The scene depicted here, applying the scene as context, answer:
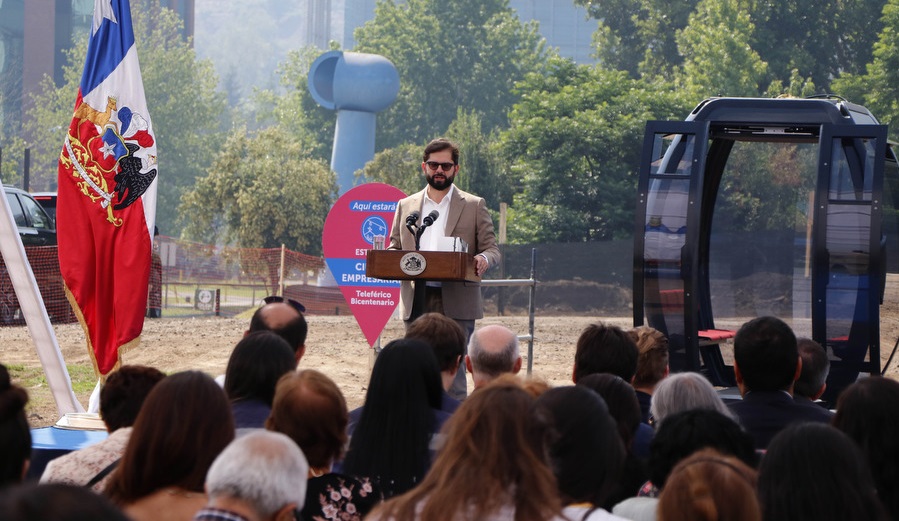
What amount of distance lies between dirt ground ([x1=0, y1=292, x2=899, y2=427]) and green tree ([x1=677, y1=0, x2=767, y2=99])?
70.9ft

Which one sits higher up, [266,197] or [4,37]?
[4,37]

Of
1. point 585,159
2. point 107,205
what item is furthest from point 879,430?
point 585,159

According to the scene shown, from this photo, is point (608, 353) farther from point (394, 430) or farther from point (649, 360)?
point (394, 430)

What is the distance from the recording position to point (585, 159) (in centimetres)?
3741

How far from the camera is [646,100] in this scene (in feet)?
122

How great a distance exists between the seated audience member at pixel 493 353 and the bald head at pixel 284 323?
81 cm

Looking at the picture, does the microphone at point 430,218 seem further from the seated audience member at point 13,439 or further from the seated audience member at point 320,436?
the seated audience member at point 13,439

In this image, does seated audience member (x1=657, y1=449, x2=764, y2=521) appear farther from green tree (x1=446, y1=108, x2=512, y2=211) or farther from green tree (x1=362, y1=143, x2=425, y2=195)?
green tree (x1=362, y1=143, x2=425, y2=195)

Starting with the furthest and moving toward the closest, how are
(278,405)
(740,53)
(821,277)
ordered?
(740,53) < (821,277) < (278,405)

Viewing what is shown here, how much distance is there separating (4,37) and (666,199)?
185 ft

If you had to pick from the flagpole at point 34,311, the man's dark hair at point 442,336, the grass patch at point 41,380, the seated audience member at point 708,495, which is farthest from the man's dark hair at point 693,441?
the grass patch at point 41,380

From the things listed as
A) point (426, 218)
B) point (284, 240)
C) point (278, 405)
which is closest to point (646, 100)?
point (284, 240)

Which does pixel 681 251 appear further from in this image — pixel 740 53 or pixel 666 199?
pixel 740 53

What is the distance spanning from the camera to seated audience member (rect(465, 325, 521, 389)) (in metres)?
4.88
